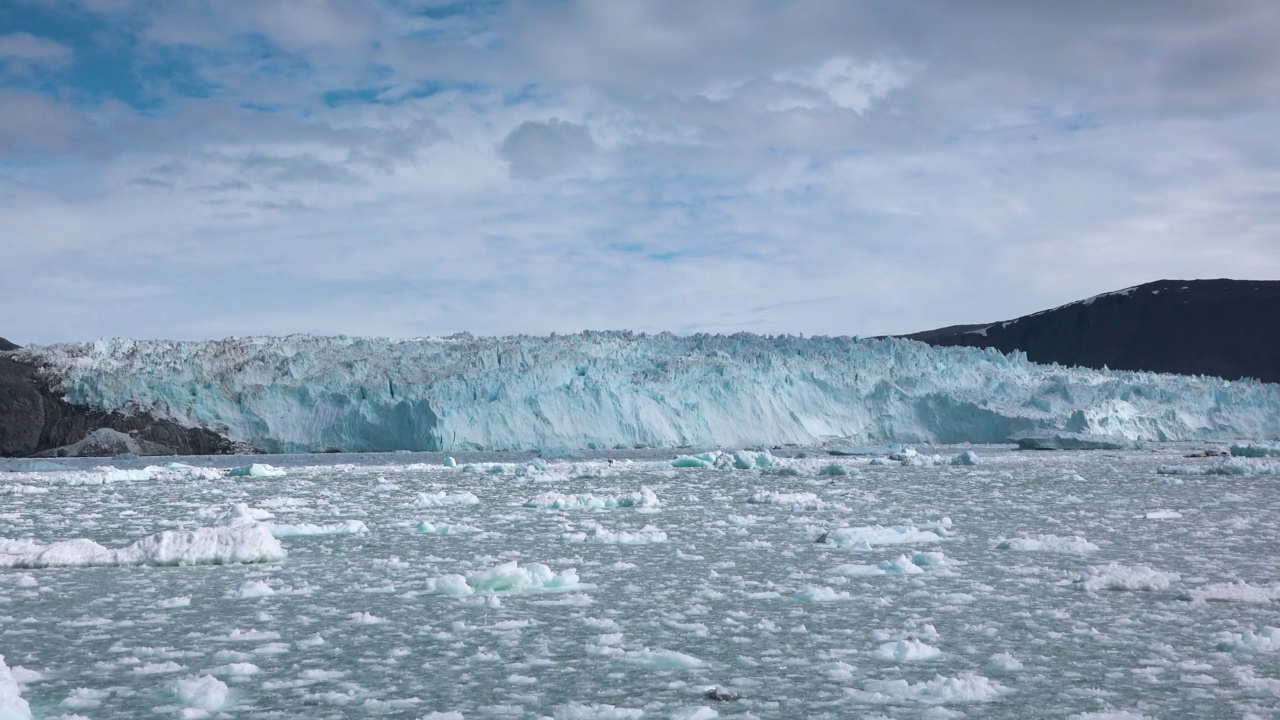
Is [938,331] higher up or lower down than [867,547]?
higher up

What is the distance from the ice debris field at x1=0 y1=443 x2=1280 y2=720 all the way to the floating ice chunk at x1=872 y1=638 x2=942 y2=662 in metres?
0.01

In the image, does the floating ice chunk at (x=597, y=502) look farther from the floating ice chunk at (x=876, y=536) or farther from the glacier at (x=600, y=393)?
the glacier at (x=600, y=393)

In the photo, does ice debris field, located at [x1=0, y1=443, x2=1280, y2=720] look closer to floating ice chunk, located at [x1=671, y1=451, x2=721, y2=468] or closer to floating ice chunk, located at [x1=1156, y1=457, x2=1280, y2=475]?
floating ice chunk, located at [x1=1156, y1=457, x2=1280, y2=475]

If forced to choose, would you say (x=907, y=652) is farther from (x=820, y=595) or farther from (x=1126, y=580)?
(x=1126, y=580)

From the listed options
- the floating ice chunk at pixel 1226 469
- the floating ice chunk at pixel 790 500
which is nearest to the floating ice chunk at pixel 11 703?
the floating ice chunk at pixel 790 500

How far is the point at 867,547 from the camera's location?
7531 millimetres

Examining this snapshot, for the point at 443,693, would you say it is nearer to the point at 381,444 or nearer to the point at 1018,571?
the point at 1018,571

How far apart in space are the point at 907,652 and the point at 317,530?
18.9ft

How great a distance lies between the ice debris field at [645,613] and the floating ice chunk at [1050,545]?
3cm

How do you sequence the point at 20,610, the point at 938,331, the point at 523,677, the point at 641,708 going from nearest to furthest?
the point at 641,708, the point at 523,677, the point at 20,610, the point at 938,331

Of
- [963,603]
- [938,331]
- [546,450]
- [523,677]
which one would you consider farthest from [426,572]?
[938,331]

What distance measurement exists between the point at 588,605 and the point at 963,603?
6.40 feet

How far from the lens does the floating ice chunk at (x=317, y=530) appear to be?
28.0 ft

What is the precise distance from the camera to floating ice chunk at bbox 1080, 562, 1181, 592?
575cm
